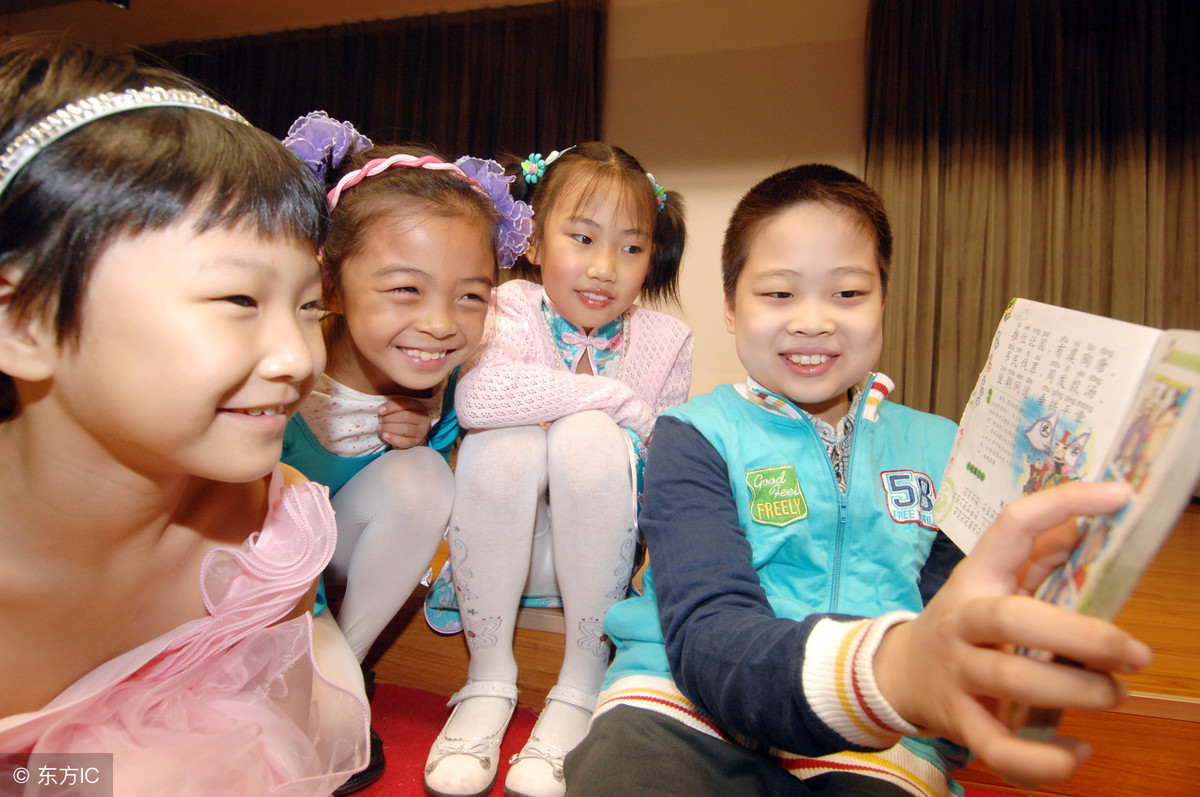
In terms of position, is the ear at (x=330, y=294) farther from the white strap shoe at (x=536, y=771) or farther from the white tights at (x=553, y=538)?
the white strap shoe at (x=536, y=771)

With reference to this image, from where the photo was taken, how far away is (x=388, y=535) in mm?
1056

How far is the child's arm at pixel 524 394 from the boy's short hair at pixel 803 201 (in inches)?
11.0

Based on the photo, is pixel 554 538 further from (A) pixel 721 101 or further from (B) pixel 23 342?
(A) pixel 721 101

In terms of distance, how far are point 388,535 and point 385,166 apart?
573 millimetres

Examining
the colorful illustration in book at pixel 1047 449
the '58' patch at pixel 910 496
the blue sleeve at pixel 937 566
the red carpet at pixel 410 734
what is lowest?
the red carpet at pixel 410 734

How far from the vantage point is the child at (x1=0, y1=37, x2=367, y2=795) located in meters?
0.59

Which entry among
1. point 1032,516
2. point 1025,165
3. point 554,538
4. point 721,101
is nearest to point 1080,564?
point 1032,516

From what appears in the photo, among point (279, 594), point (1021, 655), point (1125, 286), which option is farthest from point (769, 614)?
point (1125, 286)

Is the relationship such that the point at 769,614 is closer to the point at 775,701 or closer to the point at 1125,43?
the point at 775,701

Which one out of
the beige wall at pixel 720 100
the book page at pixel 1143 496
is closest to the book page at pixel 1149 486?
the book page at pixel 1143 496

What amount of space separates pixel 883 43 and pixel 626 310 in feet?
8.17

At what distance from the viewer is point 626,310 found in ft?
4.82

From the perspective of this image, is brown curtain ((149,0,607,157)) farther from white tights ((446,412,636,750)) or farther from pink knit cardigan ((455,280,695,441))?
white tights ((446,412,636,750))

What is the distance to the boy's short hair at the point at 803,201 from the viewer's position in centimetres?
90
